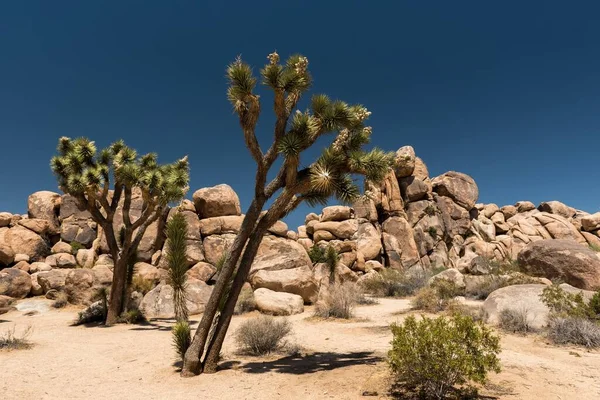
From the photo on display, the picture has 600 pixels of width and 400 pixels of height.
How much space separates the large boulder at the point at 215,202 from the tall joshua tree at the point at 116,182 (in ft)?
33.0

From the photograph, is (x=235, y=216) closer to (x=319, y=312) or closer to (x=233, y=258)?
(x=319, y=312)

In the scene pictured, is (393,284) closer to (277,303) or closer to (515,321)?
(277,303)

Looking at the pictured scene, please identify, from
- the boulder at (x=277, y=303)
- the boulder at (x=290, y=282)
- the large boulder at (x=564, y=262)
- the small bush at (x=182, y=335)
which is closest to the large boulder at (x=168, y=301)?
the boulder at (x=290, y=282)

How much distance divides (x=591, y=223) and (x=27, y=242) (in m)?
52.5

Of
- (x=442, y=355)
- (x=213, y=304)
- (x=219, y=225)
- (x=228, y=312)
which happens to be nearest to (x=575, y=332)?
(x=442, y=355)

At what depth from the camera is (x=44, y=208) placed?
30.0 m

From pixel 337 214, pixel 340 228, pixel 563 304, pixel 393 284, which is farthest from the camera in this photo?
pixel 337 214

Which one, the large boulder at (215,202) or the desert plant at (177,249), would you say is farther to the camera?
the large boulder at (215,202)

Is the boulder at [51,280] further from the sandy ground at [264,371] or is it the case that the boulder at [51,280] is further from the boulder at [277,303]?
the boulder at [277,303]

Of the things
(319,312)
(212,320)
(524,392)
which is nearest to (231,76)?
(212,320)

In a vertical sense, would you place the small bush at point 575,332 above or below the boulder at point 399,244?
below

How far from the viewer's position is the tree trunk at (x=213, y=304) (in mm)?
7398

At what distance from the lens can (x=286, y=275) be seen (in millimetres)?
19016

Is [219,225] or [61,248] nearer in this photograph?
[219,225]
